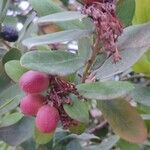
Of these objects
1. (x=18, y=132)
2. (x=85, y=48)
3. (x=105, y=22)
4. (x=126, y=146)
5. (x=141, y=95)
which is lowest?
(x=126, y=146)

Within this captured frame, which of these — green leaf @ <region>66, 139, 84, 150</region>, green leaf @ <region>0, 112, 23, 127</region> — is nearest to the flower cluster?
green leaf @ <region>0, 112, 23, 127</region>

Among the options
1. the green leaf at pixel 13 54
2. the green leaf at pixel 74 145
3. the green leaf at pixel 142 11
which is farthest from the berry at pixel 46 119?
the green leaf at pixel 74 145

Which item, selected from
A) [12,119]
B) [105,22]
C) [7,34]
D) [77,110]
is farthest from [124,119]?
[7,34]

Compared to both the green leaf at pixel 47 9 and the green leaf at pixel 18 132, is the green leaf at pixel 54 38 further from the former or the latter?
the green leaf at pixel 18 132

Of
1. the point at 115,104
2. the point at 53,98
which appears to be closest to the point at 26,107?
the point at 53,98

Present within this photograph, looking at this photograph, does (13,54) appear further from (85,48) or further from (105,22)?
(105,22)

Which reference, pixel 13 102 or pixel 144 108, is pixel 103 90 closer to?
pixel 13 102

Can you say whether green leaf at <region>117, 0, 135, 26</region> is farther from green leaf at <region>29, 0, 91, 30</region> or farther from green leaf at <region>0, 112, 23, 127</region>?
green leaf at <region>0, 112, 23, 127</region>

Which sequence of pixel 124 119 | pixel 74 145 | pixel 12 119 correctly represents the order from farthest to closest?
pixel 74 145
pixel 12 119
pixel 124 119
